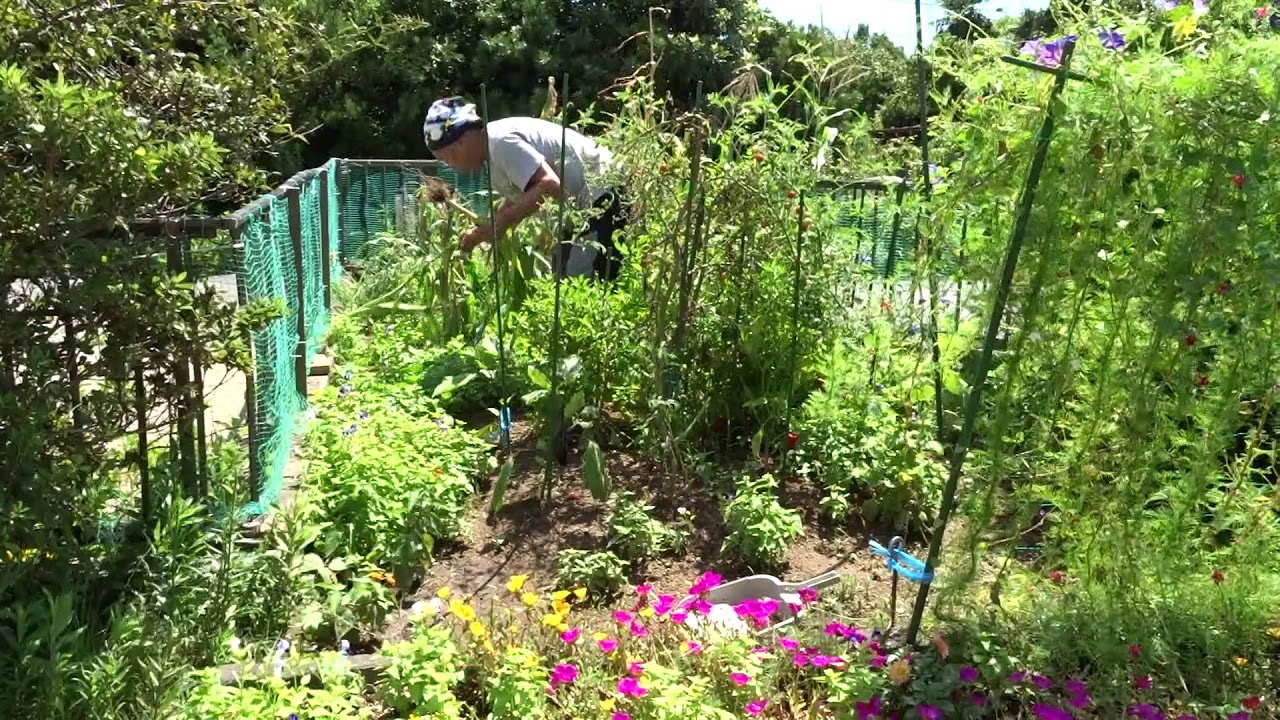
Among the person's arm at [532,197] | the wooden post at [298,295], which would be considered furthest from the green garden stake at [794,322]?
the wooden post at [298,295]

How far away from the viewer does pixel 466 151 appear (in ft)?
16.3

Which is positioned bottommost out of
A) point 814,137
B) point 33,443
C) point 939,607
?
Result: point 939,607

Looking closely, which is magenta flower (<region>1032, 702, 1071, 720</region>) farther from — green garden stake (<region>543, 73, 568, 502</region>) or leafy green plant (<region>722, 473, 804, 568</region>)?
green garden stake (<region>543, 73, 568, 502</region>)

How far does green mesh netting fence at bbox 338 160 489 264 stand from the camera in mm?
9562

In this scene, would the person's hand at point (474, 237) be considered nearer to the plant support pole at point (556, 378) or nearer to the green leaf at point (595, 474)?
the plant support pole at point (556, 378)

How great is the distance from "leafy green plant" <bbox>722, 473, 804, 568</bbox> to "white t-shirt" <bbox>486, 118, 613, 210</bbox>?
73.3 inches

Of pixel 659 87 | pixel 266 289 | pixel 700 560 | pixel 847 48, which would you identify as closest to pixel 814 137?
pixel 847 48

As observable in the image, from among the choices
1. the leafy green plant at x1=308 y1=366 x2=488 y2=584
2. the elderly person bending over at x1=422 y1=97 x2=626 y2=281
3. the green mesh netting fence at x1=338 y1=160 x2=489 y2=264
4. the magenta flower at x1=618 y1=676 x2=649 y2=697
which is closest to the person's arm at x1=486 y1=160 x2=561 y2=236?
the elderly person bending over at x1=422 y1=97 x2=626 y2=281

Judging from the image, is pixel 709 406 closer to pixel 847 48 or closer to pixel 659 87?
pixel 847 48

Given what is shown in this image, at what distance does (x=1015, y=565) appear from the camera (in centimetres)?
301

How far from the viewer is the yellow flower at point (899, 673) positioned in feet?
8.31

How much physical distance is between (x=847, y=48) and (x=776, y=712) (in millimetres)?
2982

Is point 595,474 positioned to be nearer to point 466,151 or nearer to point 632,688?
point 632,688

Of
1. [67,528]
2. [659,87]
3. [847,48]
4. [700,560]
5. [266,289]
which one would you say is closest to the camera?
[67,528]
